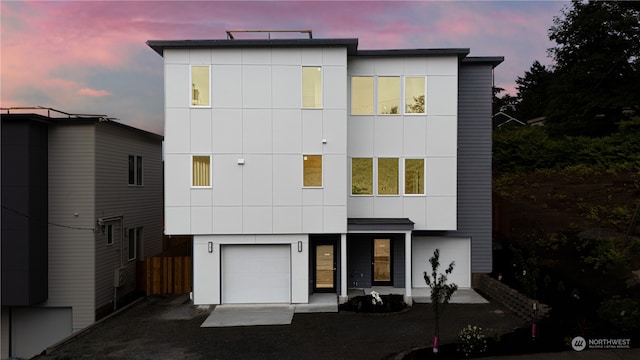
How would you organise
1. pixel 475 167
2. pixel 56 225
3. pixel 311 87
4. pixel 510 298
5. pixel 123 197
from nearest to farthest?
pixel 510 298 → pixel 311 87 → pixel 56 225 → pixel 475 167 → pixel 123 197

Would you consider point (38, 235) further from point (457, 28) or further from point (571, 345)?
point (457, 28)

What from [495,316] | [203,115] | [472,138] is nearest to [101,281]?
[203,115]

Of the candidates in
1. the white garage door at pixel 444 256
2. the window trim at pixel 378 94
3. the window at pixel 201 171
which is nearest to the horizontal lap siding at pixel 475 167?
the white garage door at pixel 444 256

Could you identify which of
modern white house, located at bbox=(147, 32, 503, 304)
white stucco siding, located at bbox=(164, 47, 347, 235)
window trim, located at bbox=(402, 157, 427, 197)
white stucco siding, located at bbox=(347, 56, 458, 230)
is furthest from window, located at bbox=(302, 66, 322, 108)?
window trim, located at bbox=(402, 157, 427, 197)

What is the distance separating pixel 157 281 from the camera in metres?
16.9

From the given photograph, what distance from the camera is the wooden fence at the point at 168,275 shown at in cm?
1683

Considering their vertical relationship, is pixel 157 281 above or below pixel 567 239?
below

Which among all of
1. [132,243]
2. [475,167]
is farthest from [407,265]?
[132,243]

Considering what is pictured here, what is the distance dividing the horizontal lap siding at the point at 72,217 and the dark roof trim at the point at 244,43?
13.2ft

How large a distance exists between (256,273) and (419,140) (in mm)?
7378

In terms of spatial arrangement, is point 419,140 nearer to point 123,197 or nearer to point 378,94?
point 378,94

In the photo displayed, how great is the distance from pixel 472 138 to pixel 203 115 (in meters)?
9.79

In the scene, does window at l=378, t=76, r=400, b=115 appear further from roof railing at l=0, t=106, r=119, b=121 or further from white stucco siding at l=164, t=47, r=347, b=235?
roof railing at l=0, t=106, r=119, b=121

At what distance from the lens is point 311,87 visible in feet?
48.6
